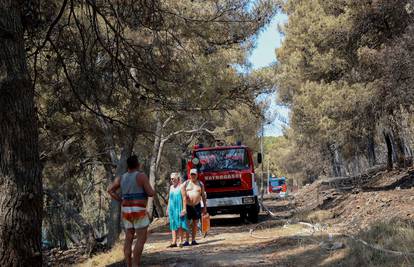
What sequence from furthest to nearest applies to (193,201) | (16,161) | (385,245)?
(193,201) → (385,245) → (16,161)

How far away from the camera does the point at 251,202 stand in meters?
16.4

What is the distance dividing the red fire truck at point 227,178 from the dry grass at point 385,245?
8176mm

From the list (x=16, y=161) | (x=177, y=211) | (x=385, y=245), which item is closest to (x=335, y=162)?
(x=177, y=211)

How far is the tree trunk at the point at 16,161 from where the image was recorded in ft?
18.4

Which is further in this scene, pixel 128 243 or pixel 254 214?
pixel 254 214

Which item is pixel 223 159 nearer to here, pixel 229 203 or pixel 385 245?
pixel 229 203

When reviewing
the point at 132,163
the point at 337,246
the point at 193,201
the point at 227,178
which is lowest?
the point at 337,246

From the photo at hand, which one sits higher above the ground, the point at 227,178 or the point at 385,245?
the point at 227,178

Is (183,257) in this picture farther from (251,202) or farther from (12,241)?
(251,202)

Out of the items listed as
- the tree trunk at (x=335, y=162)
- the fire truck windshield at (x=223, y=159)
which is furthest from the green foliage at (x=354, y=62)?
the tree trunk at (x=335, y=162)

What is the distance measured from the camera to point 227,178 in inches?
650

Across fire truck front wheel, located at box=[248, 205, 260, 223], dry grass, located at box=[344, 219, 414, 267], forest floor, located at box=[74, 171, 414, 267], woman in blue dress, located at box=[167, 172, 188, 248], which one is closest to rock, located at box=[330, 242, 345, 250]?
forest floor, located at box=[74, 171, 414, 267]

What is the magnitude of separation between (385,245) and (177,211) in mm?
5782

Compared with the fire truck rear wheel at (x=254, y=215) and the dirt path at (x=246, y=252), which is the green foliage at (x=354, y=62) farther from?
the dirt path at (x=246, y=252)
